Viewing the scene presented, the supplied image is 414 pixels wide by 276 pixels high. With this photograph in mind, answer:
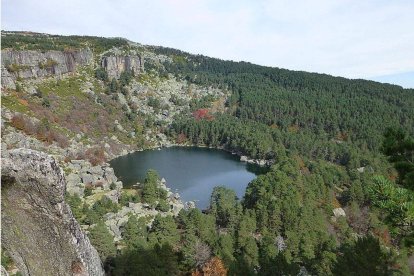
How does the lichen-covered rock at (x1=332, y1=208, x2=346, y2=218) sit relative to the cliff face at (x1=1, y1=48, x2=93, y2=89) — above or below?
below

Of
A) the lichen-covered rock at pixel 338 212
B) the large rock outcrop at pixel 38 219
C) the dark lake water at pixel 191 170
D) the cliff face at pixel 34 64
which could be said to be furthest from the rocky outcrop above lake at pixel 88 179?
the cliff face at pixel 34 64

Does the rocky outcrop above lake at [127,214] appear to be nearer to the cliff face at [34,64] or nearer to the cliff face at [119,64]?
the cliff face at [34,64]

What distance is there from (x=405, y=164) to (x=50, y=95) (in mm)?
128877

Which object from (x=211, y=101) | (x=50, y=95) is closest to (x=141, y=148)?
(x=50, y=95)

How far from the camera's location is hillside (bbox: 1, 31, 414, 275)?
32803 mm

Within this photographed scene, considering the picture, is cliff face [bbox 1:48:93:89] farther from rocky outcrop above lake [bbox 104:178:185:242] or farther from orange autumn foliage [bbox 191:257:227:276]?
orange autumn foliage [bbox 191:257:227:276]

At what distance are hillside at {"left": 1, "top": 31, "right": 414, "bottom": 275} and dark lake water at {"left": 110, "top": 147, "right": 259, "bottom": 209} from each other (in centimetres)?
700

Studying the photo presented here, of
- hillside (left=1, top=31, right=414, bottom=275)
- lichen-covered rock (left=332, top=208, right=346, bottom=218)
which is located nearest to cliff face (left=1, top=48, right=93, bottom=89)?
hillside (left=1, top=31, right=414, bottom=275)

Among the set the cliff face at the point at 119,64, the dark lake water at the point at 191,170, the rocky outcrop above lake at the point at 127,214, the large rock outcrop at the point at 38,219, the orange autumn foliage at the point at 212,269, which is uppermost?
the cliff face at the point at 119,64

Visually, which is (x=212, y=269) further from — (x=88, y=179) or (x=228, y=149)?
(x=228, y=149)

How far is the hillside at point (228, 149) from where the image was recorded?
108 ft

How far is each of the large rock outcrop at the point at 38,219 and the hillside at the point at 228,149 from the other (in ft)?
28.4

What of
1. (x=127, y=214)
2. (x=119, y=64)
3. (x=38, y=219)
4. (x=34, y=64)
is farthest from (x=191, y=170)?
(x=119, y=64)

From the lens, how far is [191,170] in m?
101
